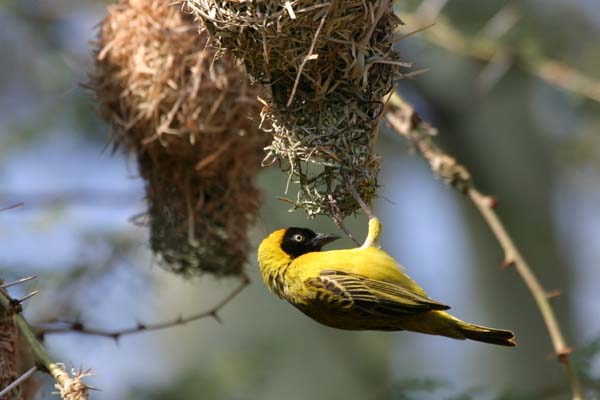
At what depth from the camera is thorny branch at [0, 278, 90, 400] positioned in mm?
2301

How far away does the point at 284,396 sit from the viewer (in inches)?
376

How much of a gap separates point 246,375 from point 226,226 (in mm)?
2447

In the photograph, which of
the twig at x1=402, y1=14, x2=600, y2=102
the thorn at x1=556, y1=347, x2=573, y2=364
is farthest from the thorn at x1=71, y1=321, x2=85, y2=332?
the twig at x1=402, y1=14, x2=600, y2=102

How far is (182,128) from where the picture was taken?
4.18 meters

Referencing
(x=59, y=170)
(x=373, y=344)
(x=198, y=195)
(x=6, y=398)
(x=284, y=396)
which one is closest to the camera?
(x=6, y=398)

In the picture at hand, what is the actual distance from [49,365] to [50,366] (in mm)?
13

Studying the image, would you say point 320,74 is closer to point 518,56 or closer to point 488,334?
point 488,334

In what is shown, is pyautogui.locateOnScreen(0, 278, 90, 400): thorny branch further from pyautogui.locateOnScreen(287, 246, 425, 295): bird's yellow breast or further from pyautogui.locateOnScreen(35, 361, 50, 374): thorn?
pyautogui.locateOnScreen(287, 246, 425, 295): bird's yellow breast

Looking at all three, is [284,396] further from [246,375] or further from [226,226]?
[226,226]

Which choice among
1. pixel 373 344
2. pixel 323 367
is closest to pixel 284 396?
pixel 323 367

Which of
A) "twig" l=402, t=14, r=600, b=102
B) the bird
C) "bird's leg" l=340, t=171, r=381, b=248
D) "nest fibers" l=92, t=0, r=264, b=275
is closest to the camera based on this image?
"bird's leg" l=340, t=171, r=381, b=248

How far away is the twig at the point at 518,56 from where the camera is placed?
15.5 ft

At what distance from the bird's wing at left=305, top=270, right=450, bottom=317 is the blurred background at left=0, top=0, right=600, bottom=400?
5.04ft

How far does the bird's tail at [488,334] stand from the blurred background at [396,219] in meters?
1.75
